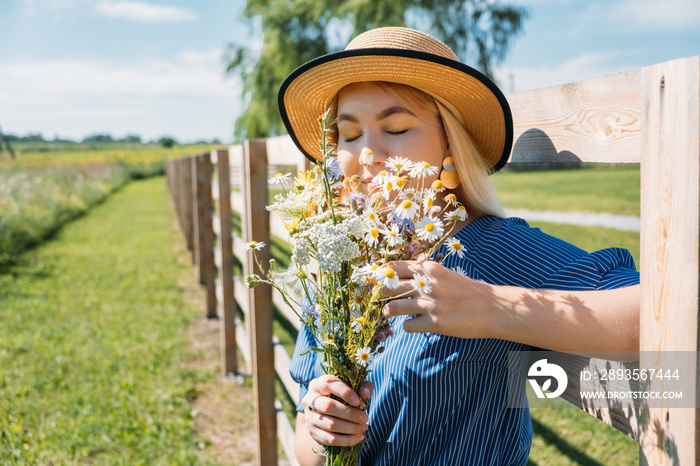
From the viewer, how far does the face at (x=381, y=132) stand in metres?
1.35

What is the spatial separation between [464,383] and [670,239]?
2.01 feet

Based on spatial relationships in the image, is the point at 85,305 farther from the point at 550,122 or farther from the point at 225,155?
the point at 550,122

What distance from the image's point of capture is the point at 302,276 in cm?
106

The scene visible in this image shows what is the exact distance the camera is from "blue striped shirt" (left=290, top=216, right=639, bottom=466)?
1.28 metres

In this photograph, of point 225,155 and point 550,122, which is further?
point 225,155

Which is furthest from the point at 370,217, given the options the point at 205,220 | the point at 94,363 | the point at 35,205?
the point at 35,205

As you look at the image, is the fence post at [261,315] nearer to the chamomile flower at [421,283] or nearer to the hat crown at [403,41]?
the hat crown at [403,41]

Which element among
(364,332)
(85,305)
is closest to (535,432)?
(364,332)

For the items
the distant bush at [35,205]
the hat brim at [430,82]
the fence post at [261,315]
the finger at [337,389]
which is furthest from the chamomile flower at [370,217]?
the distant bush at [35,205]

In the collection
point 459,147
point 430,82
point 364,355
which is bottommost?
point 364,355

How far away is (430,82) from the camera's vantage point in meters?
1.37

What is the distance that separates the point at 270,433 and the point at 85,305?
4.55 meters

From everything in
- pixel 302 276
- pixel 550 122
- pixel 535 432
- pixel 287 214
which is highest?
pixel 550 122

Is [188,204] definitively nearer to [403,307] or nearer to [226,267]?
[226,267]
